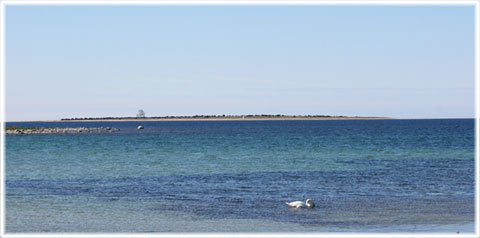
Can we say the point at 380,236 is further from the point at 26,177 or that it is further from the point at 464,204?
the point at 26,177

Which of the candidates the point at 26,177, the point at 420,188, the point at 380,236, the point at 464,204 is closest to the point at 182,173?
the point at 26,177

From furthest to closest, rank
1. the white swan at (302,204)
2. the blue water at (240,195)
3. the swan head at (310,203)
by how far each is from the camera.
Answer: the swan head at (310,203), the white swan at (302,204), the blue water at (240,195)

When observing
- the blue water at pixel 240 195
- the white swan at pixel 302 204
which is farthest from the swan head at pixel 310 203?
the blue water at pixel 240 195

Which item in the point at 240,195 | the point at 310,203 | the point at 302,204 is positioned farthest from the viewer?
the point at 240,195

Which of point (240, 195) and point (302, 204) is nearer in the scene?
point (302, 204)

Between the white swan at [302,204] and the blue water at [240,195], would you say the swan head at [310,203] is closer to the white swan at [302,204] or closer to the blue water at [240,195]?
the white swan at [302,204]

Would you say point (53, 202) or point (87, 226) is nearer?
point (87, 226)

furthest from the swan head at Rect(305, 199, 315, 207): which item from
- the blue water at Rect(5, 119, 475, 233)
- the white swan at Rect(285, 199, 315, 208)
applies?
the blue water at Rect(5, 119, 475, 233)

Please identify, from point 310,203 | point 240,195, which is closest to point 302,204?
point 310,203

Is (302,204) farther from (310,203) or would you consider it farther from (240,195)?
(240,195)

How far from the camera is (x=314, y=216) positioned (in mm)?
18000

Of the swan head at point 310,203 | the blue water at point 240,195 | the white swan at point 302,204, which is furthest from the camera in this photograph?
the swan head at point 310,203

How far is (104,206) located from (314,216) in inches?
301

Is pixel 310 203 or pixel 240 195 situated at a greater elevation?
pixel 240 195
